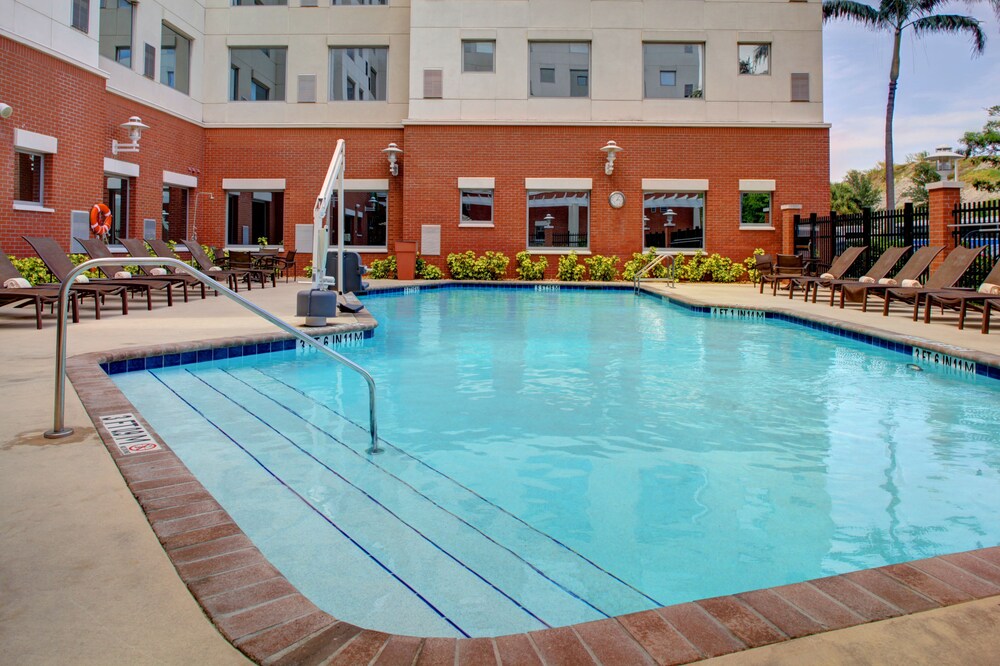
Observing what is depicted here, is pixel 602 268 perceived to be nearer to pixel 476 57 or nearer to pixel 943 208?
pixel 476 57

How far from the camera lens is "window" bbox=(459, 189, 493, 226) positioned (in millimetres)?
19281

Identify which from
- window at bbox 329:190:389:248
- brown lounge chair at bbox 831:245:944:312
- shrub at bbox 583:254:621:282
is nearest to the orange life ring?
window at bbox 329:190:389:248

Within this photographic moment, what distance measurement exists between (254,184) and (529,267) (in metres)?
7.64

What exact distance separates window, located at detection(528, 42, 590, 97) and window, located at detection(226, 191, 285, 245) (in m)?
7.43

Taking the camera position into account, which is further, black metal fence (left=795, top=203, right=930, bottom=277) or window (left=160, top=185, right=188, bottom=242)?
window (left=160, top=185, right=188, bottom=242)

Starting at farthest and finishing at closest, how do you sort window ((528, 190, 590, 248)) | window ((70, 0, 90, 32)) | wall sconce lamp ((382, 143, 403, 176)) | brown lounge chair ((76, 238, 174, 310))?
1. window ((528, 190, 590, 248))
2. wall sconce lamp ((382, 143, 403, 176))
3. window ((70, 0, 90, 32))
4. brown lounge chair ((76, 238, 174, 310))

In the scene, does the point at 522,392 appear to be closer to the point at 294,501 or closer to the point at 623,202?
the point at 294,501

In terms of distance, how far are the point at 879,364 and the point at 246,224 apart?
17.0m

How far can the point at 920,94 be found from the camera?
63.9 metres

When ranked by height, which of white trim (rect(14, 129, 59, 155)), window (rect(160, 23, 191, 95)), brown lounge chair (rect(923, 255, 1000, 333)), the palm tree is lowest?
brown lounge chair (rect(923, 255, 1000, 333))

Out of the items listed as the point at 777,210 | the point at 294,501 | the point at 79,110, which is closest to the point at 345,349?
the point at 294,501

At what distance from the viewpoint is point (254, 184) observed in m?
19.7

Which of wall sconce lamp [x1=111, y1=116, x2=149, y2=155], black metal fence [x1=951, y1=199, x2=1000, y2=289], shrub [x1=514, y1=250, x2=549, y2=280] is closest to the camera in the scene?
black metal fence [x1=951, y1=199, x2=1000, y2=289]

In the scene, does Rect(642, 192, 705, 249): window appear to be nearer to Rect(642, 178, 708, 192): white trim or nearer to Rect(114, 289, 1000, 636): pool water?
Rect(642, 178, 708, 192): white trim
